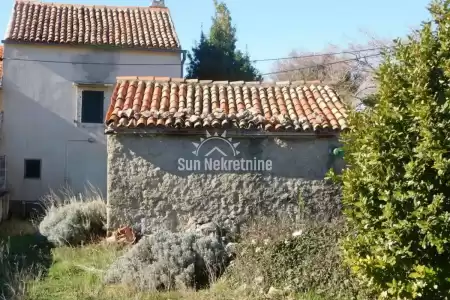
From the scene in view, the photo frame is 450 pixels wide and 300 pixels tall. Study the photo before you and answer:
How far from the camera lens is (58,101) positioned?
19.9 m

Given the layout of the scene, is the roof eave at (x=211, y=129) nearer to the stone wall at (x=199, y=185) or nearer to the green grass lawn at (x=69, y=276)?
the stone wall at (x=199, y=185)

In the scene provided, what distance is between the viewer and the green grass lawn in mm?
8727

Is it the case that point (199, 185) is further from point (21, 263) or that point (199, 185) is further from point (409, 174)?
point (409, 174)

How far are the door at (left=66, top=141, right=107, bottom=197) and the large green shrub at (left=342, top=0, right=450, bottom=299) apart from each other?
13.7m

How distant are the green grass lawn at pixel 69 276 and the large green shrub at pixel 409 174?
1.58m

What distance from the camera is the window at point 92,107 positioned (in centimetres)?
1998

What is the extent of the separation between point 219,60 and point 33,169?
1010 cm

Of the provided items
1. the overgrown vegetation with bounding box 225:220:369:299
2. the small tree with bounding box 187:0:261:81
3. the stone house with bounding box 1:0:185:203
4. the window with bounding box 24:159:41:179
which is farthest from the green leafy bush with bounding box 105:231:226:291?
the small tree with bounding box 187:0:261:81

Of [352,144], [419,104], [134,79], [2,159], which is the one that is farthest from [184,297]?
[2,159]

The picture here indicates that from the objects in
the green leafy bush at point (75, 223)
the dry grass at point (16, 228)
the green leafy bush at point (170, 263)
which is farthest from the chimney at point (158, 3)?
the green leafy bush at point (170, 263)

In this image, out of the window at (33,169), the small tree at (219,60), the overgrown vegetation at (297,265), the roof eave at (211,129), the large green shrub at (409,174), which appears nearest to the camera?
the large green shrub at (409,174)

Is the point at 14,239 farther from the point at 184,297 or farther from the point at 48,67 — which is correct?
the point at 48,67

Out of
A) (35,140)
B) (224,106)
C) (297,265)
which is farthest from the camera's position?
(35,140)

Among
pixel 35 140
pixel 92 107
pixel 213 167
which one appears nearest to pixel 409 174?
pixel 213 167
